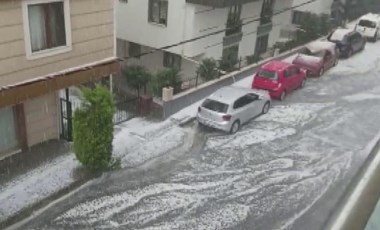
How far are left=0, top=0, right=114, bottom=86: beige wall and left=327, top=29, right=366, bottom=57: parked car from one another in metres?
17.7

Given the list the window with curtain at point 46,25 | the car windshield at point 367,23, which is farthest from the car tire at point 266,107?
the car windshield at point 367,23

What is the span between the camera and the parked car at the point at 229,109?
18781 mm

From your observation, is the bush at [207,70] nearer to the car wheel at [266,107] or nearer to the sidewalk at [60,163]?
the car wheel at [266,107]

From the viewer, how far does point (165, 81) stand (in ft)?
67.4

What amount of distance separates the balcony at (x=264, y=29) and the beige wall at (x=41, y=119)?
16.7 metres

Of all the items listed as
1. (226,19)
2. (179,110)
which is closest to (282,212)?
(179,110)

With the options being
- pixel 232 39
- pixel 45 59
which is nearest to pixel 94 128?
pixel 45 59

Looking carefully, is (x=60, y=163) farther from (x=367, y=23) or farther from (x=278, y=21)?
(x=367, y=23)

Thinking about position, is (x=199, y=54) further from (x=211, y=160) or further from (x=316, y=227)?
(x=316, y=227)

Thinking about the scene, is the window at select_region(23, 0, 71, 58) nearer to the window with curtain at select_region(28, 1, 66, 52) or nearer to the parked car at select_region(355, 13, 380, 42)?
the window with curtain at select_region(28, 1, 66, 52)

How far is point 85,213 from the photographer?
13.7 metres

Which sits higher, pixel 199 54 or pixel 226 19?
pixel 226 19

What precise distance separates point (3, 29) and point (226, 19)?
49.4 feet

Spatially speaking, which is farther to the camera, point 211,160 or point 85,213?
point 211,160
